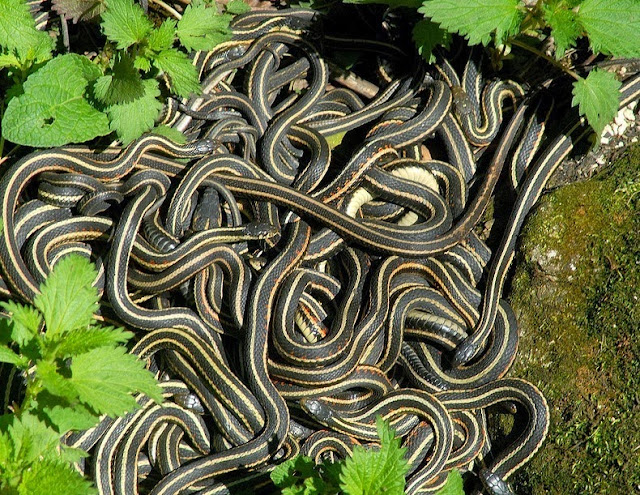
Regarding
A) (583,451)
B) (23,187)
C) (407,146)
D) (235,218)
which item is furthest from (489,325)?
(23,187)

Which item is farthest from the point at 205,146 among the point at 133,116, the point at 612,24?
the point at 612,24

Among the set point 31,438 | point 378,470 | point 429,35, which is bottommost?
point 378,470

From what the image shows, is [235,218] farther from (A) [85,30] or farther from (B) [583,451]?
(B) [583,451]

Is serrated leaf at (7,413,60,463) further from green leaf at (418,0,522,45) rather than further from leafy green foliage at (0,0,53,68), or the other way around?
green leaf at (418,0,522,45)

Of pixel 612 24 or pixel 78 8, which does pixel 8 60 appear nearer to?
pixel 78 8

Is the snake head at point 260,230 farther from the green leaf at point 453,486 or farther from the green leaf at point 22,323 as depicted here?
the green leaf at point 453,486

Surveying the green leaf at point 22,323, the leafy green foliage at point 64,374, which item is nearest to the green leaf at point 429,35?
the leafy green foliage at point 64,374
